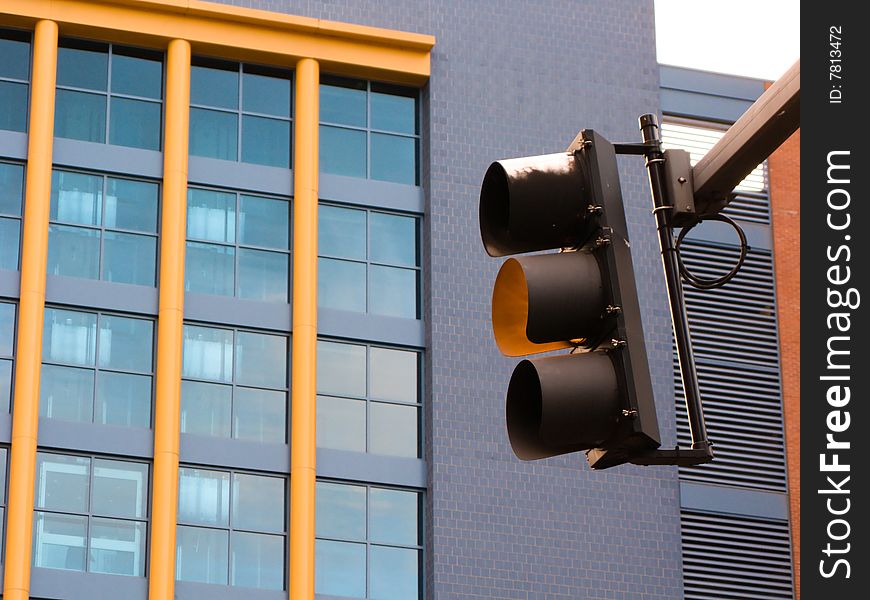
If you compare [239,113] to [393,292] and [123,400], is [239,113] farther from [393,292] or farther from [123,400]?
[123,400]

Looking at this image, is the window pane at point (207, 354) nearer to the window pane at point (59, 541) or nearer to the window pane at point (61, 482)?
the window pane at point (61, 482)

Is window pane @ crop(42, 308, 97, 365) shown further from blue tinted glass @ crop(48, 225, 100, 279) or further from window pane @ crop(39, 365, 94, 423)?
blue tinted glass @ crop(48, 225, 100, 279)

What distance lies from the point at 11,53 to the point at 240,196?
16.0ft

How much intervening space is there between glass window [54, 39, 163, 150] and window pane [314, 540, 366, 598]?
7.94 meters

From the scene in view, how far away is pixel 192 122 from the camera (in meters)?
30.5

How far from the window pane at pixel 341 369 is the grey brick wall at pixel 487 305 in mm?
1266

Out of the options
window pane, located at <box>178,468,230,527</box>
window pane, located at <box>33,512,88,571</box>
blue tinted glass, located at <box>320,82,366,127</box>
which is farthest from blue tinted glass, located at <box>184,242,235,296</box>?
window pane, located at <box>33,512,88,571</box>

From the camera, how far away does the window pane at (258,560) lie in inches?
1082

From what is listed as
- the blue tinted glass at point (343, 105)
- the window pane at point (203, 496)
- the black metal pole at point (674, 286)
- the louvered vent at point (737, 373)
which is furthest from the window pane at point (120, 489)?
the black metal pole at point (674, 286)

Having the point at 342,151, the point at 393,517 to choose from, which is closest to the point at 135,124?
the point at 342,151
